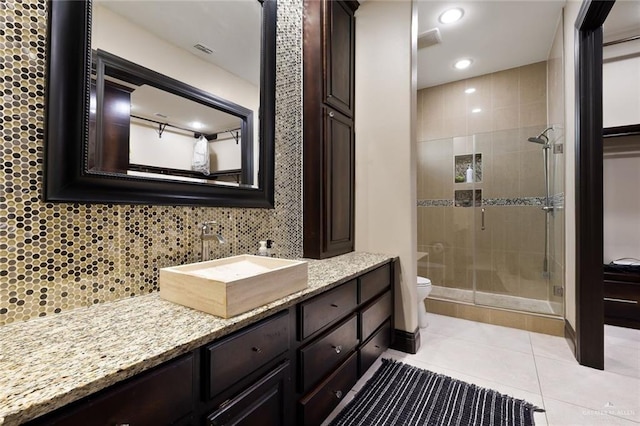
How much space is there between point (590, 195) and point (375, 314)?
1.64 m

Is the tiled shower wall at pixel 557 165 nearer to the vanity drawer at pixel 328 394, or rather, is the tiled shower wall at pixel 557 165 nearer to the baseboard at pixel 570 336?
the baseboard at pixel 570 336

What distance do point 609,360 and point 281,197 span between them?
255 centimetres

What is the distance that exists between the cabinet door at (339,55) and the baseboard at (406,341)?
172 cm

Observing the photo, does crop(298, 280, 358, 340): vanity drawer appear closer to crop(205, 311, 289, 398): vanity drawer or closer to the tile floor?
crop(205, 311, 289, 398): vanity drawer

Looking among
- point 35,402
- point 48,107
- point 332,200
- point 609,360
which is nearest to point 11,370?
point 35,402

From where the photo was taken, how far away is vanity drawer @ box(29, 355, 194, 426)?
56 centimetres

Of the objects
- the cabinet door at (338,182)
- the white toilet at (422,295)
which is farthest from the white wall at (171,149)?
the white toilet at (422,295)

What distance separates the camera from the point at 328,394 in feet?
4.49

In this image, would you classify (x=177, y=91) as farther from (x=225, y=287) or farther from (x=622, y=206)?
(x=622, y=206)

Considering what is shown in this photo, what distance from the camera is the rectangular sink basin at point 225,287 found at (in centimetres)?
91

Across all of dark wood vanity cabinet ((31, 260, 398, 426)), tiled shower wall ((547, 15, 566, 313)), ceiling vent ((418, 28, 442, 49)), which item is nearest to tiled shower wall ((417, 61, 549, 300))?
tiled shower wall ((547, 15, 566, 313))

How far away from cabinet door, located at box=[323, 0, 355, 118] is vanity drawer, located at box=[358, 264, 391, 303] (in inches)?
46.9

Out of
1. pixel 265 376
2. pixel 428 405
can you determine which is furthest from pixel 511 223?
pixel 265 376

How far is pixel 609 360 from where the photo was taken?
2.02 metres
